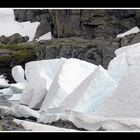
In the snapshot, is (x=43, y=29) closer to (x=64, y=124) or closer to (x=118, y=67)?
(x=118, y=67)

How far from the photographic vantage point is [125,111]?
729 cm

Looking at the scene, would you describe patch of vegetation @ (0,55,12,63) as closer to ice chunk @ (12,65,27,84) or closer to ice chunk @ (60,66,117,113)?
ice chunk @ (12,65,27,84)

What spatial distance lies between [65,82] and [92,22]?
140 ft

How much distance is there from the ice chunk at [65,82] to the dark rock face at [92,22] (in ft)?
131

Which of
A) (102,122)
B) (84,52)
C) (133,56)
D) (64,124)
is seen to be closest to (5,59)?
(84,52)

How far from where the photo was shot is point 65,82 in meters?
11.4

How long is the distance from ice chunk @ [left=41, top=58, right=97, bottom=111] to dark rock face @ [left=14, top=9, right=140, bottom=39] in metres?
39.8

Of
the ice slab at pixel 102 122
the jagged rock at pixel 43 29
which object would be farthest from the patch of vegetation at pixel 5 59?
the ice slab at pixel 102 122

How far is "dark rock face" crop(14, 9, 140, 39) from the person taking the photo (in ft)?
174

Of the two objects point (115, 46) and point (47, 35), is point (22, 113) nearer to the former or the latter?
point (115, 46)

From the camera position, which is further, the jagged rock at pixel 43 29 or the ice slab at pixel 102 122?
the jagged rock at pixel 43 29

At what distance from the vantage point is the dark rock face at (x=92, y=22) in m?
53.0

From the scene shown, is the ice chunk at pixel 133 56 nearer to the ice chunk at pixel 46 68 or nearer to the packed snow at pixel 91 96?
the packed snow at pixel 91 96

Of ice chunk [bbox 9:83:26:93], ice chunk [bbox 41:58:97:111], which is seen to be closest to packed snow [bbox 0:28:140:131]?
ice chunk [bbox 41:58:97:111]
